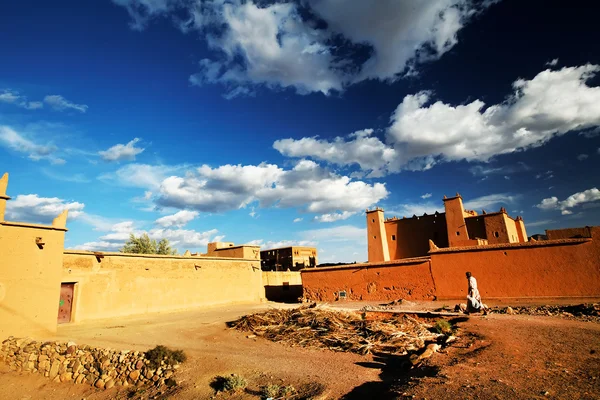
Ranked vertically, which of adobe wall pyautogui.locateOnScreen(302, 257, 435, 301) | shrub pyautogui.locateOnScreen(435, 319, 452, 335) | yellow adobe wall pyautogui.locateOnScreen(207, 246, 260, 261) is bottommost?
shrub pyautogui.locateOnScreen(435, 319, 452, 335)

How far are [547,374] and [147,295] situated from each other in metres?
20.4

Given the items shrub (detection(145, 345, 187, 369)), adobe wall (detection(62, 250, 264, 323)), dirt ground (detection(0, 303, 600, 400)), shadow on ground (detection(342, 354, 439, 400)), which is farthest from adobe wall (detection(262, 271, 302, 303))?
shadow on ground (detection(342, 354, 439, 400))

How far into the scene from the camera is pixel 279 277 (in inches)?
1416

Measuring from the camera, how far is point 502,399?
5.00m

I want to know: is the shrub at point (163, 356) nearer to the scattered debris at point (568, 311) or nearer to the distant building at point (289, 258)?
the scattered debris at point (568, 311)

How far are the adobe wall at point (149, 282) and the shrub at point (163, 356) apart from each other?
9.01 m

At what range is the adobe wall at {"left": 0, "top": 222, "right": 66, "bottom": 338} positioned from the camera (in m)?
12.4

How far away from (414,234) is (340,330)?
2793 cm

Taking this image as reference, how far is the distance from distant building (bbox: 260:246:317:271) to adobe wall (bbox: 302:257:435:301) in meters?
19.3

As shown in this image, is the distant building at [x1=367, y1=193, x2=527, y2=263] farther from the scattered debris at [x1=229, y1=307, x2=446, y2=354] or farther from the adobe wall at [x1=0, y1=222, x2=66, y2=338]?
the adobe wall at [x1=0, y1=222, x2=66, y2=338]

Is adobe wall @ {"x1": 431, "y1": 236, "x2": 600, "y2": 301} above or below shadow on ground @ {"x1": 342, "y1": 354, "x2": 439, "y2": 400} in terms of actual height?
above

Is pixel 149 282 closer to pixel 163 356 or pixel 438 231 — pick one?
pixel 163 356

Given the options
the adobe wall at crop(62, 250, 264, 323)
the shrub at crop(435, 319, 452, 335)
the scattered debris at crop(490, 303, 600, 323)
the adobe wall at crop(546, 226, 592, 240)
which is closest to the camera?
the shrub at crop(435, 319, 452, 335)

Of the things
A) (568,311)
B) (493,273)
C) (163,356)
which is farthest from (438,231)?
(163,356)
